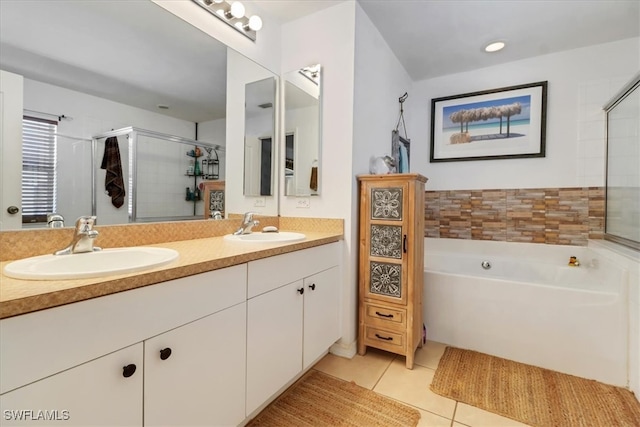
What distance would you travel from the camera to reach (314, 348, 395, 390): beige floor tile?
1.81 m

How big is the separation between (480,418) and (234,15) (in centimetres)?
269

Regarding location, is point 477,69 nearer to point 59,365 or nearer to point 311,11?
point 311,11

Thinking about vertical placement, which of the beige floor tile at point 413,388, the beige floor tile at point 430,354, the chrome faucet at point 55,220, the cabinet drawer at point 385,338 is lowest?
the beige floor tile at point 413,388

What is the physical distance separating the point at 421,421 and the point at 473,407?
33 centimetres

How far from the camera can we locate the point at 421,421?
1.45m

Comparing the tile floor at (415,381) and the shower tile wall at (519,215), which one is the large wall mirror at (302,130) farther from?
the shower tile wall at (519,215)

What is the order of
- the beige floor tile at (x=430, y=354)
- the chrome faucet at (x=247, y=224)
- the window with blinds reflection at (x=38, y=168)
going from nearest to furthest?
1. the window with blinds reflection at (x=38, y=168)
2. the chrome faucet at (x=247, y=224)
3. the beige floor tile at (x=430, y=354)

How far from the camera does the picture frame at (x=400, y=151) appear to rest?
2771mm

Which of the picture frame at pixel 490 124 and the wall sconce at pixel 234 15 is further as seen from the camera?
the picture frame at pixel 490 124

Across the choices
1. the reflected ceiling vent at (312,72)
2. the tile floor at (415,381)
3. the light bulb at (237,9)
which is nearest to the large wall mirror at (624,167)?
the tile floor at (415,381)

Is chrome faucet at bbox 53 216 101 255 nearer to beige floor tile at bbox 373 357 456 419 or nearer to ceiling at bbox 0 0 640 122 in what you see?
ceiling at bbox 0 0 640 122

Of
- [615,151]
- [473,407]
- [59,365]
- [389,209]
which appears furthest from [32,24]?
[615,151]

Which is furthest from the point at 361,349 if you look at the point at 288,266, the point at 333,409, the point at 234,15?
the point at 234,15

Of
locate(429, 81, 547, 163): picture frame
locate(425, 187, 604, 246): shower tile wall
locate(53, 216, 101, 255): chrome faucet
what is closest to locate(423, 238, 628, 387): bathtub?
locate(425, 187, 604, 246): shower tile wall
